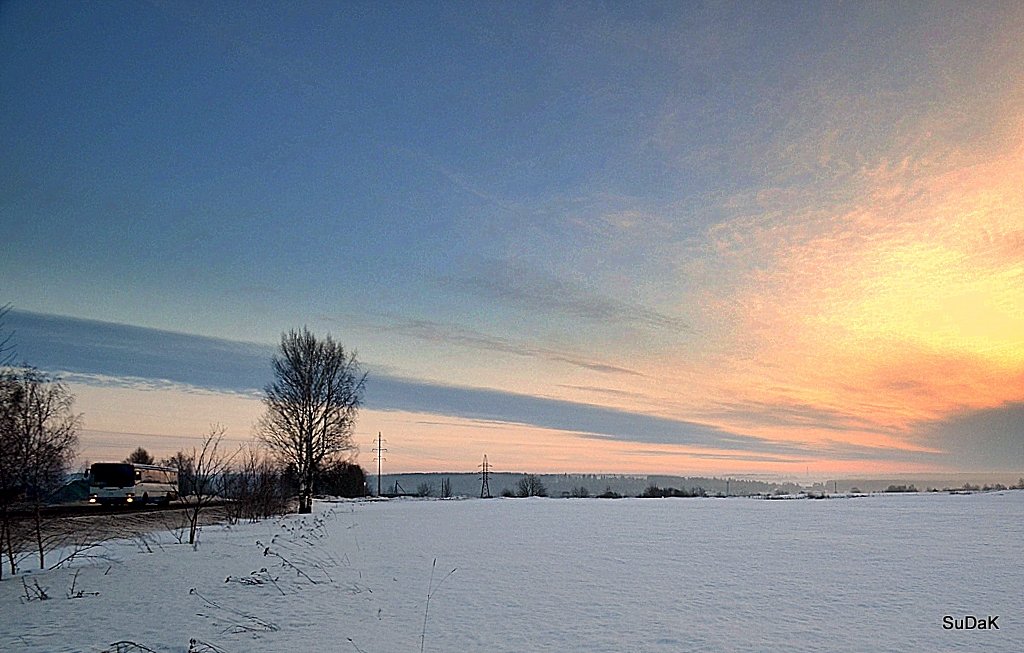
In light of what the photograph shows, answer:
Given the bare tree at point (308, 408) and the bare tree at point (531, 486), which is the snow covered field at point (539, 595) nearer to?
the bare tree at point (308, 408)

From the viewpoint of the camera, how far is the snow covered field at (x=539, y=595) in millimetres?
8758

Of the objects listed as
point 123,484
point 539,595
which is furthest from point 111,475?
point 539,595

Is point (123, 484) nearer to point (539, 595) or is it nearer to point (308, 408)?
point (308, 408)

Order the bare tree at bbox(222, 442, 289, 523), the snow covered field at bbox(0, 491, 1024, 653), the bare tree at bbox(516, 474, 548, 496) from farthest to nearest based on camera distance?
the bare tree at bbox(516, 474, 548, 496)
the bare tree at bbox(222, 442, 289, 523)
the snow covered field at bbox(0, 491, 1024, 653)

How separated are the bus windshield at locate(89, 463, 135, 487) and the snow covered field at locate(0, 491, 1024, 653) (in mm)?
16980

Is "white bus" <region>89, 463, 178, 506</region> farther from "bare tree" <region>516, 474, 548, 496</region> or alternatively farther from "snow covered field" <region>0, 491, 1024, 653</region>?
"bare tree" <region>516, 474, 548, 496</region>

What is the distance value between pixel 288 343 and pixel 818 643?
119 ft

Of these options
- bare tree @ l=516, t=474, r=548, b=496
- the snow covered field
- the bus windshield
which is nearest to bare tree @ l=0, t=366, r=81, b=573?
the snow covered field

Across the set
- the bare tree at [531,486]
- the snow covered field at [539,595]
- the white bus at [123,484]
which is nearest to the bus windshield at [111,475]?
the white bus at [123,484]

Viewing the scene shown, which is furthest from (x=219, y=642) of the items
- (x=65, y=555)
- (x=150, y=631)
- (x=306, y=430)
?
(x=306, y=430)

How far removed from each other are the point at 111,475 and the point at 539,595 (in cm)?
3131

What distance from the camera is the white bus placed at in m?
34.6

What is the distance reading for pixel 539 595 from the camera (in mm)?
11688

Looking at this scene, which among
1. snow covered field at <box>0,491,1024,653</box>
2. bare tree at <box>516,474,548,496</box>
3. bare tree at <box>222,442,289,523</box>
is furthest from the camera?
bare tree at <box>516,474,548,496</box>
